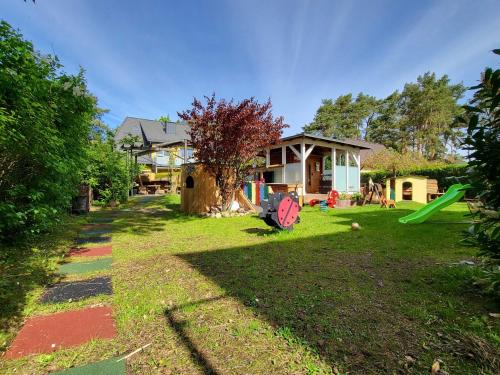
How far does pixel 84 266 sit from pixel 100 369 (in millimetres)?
2990

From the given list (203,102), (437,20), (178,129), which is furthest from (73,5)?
(178,129)

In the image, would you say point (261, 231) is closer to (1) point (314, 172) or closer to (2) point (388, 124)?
(1) point (314, 172)

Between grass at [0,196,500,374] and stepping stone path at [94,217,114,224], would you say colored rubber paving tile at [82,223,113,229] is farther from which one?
grass at [0,196,500,374]

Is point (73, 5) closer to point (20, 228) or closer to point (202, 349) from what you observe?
point (20, 228)

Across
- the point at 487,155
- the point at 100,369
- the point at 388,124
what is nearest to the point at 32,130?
the point at 100,369

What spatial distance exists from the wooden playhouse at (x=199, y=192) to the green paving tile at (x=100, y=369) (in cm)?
900

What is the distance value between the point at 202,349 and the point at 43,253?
4.42 metres

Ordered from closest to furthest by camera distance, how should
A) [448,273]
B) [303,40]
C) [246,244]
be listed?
[448,273] → [246,244] → [303,40]

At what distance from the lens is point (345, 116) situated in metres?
48.3

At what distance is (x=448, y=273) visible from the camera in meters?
3.59

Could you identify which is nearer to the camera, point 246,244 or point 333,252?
point 333,252

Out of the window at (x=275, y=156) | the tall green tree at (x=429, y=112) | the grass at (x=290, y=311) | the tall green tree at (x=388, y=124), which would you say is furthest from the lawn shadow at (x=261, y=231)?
the tall green tree at (x=388, y=124)

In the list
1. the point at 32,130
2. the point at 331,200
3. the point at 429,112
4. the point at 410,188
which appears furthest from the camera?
the point at 429,112

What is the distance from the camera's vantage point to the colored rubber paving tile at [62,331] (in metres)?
2.17
